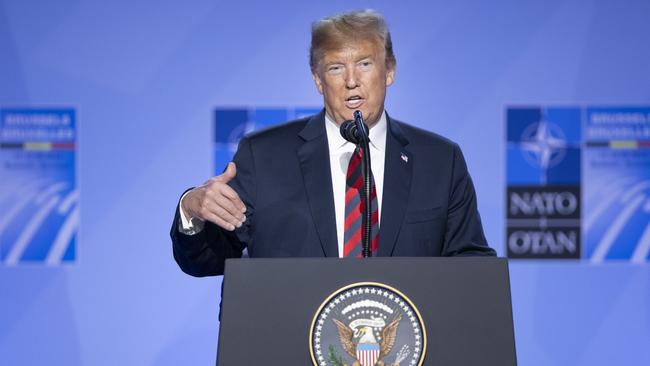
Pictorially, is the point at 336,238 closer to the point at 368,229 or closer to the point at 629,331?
the point at 368,229

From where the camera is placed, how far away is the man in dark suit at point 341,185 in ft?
6.20

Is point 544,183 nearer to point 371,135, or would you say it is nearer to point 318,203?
point 371,135

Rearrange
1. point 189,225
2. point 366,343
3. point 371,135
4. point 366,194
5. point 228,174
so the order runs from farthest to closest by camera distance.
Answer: point 371,135 < point 189,225 < point 228,174 < point 366,194 < point 366,343

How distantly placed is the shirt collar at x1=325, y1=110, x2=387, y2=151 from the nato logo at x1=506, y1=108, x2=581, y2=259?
65.6 inches

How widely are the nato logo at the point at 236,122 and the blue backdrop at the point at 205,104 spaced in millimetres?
38

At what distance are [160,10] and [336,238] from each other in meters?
2.21

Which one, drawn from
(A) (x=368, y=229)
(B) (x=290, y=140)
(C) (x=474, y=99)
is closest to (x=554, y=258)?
(C) (x=474, y=99)

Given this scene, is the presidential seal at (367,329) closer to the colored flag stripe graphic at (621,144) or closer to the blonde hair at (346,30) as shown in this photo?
the blonde hair at (346,30)

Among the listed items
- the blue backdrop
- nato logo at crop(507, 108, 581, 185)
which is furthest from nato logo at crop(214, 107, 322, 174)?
nato logo at crop(507, 108, 581, 185)

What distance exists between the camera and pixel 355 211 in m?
1.89

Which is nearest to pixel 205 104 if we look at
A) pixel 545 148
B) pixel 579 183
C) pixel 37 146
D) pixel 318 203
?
pixel 37 146

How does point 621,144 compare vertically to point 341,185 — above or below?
above

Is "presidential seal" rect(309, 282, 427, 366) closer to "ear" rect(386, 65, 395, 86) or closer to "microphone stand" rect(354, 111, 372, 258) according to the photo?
"microphone stand" rect(354, 111, 372, 258)

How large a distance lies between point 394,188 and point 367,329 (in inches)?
25.5
